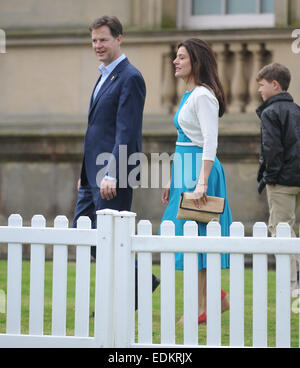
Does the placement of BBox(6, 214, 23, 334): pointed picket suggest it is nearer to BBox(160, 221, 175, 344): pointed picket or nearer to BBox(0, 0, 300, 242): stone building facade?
BBox(160, 221, 175, 344): pointed picket

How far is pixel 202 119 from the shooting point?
6.20 m

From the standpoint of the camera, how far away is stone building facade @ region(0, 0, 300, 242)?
1055 cm

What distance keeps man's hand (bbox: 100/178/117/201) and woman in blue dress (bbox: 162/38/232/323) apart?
15.4 inches

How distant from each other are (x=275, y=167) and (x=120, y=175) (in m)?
1.95

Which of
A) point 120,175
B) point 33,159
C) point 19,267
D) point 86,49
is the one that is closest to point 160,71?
point 86,49

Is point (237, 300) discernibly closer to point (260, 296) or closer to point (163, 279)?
point (260, 296)

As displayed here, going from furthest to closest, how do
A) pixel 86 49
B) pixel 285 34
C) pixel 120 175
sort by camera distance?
1. pixel 86 49
2. pixel 285 34
3. pixel 120 175

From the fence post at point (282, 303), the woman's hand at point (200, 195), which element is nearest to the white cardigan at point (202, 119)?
the woman's hand at point (200, 195)

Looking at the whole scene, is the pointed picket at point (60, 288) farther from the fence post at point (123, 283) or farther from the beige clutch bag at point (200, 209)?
the beige clutch bag at point (200, 209)

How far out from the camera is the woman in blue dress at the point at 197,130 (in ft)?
20.4

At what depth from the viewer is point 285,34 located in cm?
1038

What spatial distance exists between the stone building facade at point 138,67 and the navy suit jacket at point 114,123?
4.07 meters

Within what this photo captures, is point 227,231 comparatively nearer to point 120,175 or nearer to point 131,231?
point 120,175
